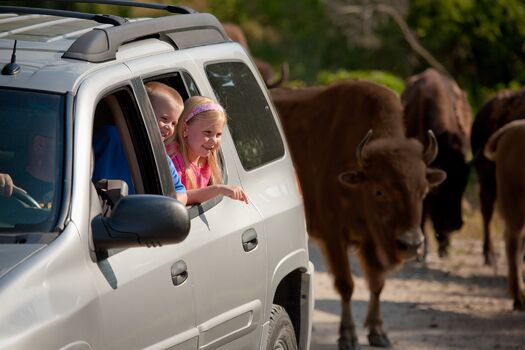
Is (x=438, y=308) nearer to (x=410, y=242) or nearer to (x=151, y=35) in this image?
(x=410, y=242)

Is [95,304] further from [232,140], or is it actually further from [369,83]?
[369,83]

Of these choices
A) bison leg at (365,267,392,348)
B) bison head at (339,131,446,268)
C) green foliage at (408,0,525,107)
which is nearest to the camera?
bison head at (339,131,446,268)

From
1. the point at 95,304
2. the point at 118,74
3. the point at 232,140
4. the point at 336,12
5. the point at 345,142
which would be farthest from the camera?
the point at 336,12

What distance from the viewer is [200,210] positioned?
583 cm

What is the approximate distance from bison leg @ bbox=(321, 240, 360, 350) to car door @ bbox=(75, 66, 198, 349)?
5749 mm

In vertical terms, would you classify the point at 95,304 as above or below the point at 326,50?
above

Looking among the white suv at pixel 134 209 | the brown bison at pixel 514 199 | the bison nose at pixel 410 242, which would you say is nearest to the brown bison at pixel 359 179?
the bison nose at pixel 410 242

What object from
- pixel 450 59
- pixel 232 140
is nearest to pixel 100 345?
pixel 232 140

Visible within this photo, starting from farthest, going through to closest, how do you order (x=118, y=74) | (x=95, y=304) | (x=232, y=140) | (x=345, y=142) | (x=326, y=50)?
(x=326, y=50)
(x=345, y=142)
(x=232, y=140)
(x=118, y=74)
(x=95, y=304)

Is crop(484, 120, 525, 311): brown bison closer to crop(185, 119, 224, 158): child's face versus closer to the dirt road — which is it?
the dirt road

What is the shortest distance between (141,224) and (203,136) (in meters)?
1.39

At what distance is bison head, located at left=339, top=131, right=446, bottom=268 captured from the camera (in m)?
11.0

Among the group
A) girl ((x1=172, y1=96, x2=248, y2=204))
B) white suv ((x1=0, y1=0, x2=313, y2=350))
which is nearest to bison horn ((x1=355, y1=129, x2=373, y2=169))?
white suv ((x1=0, y1=0, x2=313, y2=350))

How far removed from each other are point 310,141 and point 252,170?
234 inches
